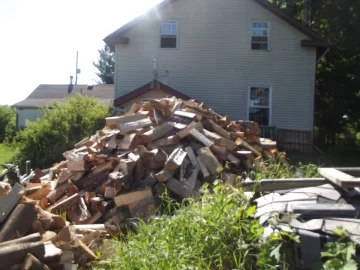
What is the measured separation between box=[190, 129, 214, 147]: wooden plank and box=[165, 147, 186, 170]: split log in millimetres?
509

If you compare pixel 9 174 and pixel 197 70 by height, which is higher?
pixel 197 70

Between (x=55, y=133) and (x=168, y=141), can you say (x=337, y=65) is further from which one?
(x=168, y=141)

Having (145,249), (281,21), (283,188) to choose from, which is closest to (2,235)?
(145,249)

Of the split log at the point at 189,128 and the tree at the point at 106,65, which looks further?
the tree at the point at 106,65

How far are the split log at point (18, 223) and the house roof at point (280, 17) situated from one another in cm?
1390

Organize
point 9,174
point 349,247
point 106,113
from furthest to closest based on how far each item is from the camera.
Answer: point 106,113, point 9,174, point 349,247

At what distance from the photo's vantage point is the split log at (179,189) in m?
6.93

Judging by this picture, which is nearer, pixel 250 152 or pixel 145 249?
pixel 145 249

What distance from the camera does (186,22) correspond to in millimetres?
18625

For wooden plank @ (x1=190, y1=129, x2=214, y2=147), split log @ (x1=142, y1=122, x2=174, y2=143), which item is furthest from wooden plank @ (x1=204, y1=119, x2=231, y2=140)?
split log @ (x1=142, y1=122, x2=174, y2=143)

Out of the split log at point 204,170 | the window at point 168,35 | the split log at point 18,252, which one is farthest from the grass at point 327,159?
the split log at point 18,252

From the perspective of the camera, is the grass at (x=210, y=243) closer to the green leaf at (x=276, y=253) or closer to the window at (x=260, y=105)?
the green leaf at (x=276, y=253)

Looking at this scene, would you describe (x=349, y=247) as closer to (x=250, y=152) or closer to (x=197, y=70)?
(x=250, y=152)

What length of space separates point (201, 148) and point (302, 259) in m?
4.61
